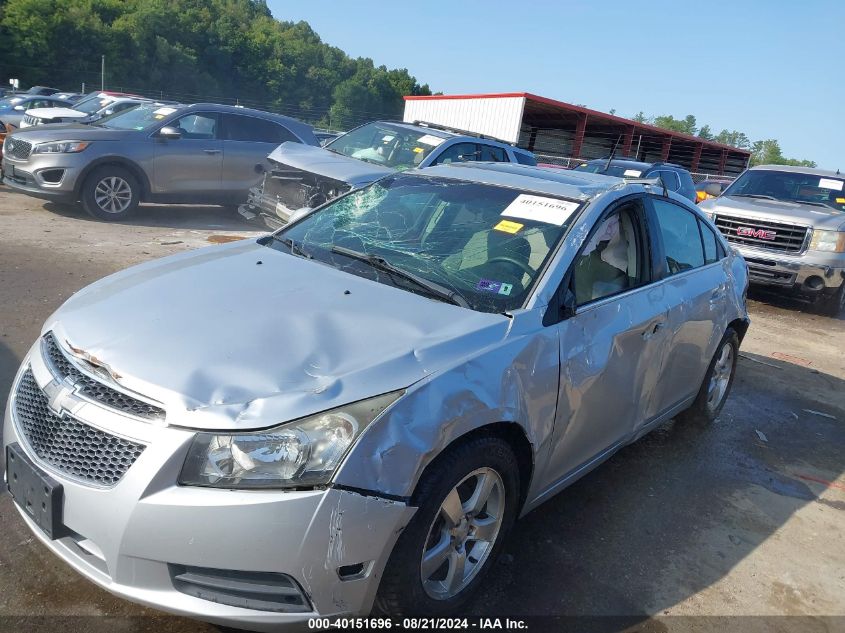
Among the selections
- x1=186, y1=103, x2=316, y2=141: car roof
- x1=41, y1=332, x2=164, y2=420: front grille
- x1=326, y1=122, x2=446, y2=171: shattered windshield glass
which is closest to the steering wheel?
x1=41, y1=332, x2=164, y2=420: front grille

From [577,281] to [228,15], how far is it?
90864mm

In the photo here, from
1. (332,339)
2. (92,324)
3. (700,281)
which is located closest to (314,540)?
(332,339)

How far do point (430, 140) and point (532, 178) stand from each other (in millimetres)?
5961

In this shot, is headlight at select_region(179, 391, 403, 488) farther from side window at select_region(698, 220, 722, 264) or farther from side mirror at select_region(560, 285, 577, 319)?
side window at select_region(698, 220, 722, 264)

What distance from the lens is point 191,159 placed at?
34.6 ft

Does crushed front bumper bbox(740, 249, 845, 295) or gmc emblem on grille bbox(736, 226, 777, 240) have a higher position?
gmc emblem on grille bbox(736, 226, 777, 240)

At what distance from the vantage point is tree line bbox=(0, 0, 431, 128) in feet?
170

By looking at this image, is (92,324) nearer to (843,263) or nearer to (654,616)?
(654,616)

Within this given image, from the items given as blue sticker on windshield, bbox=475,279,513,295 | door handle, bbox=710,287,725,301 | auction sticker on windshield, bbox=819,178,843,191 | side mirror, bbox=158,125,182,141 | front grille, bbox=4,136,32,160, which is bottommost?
front grille, bbox=4,136,32,160

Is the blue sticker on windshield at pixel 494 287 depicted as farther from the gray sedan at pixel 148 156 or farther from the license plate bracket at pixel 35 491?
the gray sedan at pixel 148 156

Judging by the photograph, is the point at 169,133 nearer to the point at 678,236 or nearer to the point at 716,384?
the point at 678,236

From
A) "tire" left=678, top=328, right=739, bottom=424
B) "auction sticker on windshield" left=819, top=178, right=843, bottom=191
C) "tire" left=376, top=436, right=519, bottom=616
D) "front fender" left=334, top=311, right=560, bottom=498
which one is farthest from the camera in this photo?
"auction sticker on windshield" left=819, top=178, right=843, bottom=191

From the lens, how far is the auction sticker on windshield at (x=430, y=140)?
957cm

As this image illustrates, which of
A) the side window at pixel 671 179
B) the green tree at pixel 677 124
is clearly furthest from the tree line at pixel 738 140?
the side window at pixel 671 179
